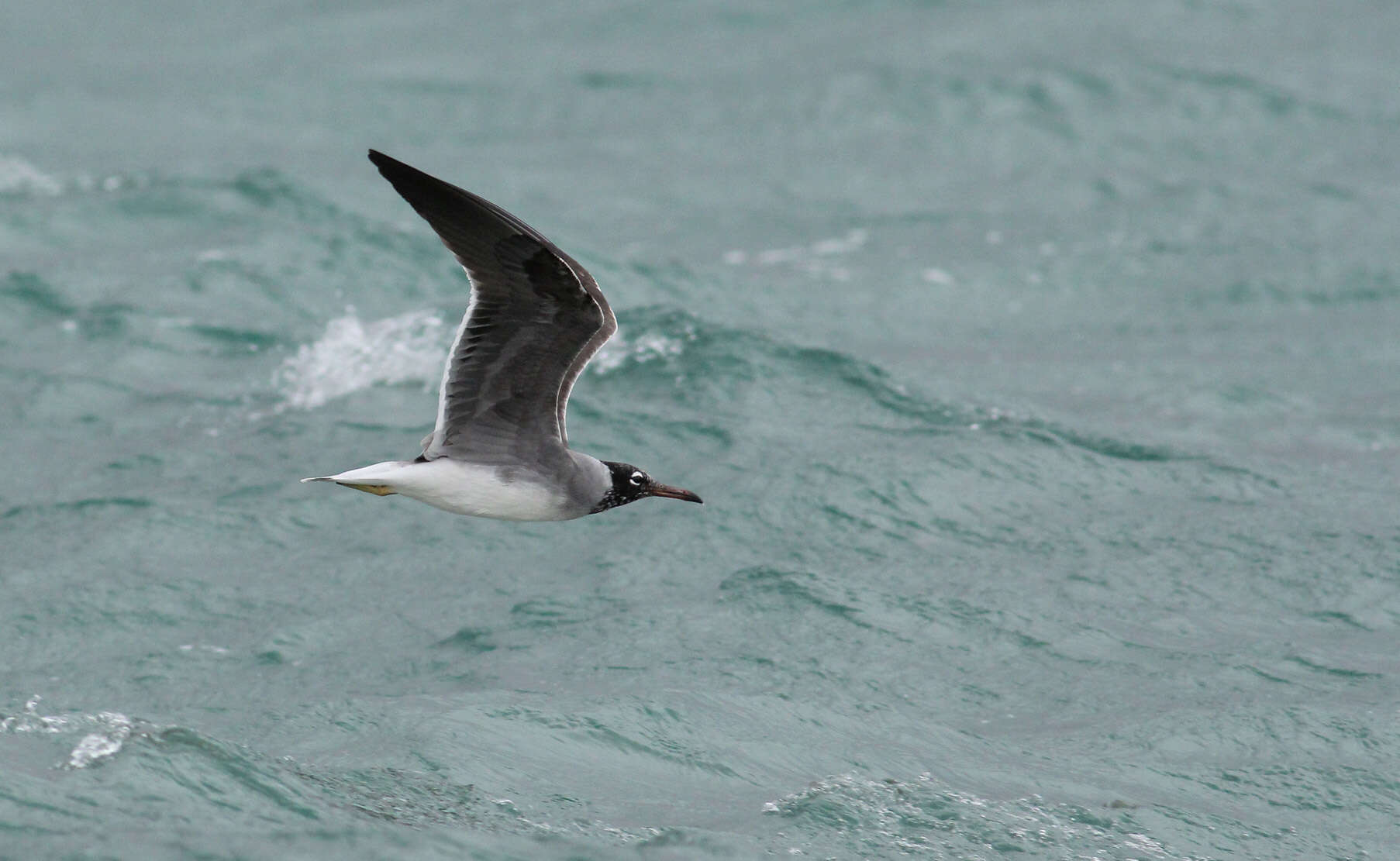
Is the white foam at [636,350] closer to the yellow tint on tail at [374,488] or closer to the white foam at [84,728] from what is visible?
A: the white foam at [84,728]

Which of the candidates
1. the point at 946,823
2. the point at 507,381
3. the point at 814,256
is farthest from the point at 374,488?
the point at 814,256

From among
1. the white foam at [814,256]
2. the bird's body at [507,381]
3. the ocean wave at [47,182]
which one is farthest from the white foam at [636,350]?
the ocean wave at [47,182]

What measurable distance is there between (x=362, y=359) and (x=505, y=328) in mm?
7539

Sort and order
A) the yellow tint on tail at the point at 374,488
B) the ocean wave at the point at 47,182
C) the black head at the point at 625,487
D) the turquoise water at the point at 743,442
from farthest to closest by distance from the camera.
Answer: the ocean wave at the point at 47,182, the black head at the point at 625,487, the turquoise water at the point at 743,442, the yellow tint on tail at the point at 374,488

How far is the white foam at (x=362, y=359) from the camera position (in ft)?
50.7

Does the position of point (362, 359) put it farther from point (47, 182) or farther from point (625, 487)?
point (625, 487)

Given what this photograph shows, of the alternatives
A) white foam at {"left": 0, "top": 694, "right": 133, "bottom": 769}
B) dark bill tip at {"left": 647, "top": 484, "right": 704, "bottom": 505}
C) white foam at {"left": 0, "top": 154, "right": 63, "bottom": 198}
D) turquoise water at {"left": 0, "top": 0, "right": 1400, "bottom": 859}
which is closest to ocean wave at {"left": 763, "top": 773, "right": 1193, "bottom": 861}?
turquoise water at {"left": 0, "top": 0, "right": 1400, "bottom": 859}

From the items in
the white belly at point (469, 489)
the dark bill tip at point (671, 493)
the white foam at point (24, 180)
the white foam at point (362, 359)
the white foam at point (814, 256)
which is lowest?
the white foam at point (362, 359)

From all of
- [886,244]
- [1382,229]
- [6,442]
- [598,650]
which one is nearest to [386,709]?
[598,650]

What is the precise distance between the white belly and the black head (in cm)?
31

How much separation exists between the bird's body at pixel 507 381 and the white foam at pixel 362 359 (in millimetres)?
6202

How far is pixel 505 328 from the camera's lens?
868 centimetres

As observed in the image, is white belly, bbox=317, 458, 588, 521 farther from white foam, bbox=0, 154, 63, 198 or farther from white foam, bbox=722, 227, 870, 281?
white foam, bbox=0, 154, 63, 198

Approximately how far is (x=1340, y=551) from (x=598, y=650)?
5258 millimetres
